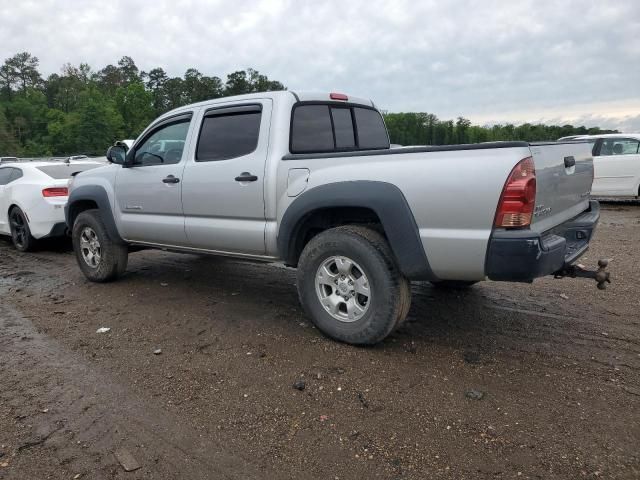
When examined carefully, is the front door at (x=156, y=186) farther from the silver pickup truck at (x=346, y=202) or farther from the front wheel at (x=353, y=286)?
the front wheel at (x=353, y=286)

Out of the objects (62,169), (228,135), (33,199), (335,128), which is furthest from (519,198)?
(62,169)

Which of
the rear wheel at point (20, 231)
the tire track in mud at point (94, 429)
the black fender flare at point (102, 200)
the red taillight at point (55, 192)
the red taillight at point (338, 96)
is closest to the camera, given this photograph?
the tire track in mud at point (94, 429)

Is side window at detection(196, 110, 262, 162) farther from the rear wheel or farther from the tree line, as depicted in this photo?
the tree line

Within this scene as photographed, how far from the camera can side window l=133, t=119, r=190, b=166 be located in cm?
489

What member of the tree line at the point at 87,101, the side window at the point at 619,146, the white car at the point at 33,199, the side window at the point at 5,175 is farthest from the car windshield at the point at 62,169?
the tree line at the point at 87,101

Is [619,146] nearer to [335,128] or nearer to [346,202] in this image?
[335,128]

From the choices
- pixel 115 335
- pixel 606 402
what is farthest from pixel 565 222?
pixel 115 335

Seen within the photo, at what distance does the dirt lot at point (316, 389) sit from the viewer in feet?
8.25

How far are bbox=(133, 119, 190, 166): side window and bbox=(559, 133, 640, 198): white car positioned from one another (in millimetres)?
9965

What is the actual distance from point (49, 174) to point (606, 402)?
794 cm

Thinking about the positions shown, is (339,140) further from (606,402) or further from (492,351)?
(606,402)

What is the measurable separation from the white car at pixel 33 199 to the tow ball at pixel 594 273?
6.93 meters

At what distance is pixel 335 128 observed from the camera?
464 cm

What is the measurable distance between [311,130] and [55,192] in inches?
199
